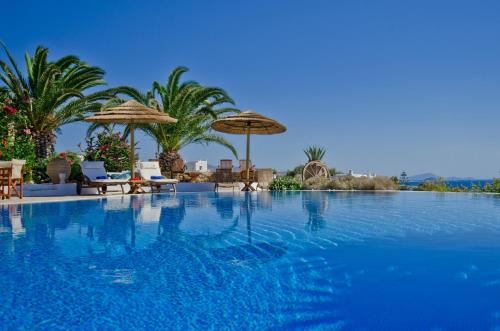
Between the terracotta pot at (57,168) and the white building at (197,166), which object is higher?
the white building at (197,166)

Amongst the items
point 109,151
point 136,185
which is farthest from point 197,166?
point 136,185

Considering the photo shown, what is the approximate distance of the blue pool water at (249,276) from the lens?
2.45m

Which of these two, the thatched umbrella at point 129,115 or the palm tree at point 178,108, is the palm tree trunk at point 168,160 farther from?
the thatched umbrella at point 129,115

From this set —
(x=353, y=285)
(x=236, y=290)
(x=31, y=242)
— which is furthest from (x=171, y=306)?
(x=31, y=242)

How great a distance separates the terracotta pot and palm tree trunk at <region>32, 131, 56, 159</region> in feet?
9.21

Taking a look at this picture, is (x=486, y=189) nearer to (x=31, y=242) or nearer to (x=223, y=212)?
(x=223, y=212)

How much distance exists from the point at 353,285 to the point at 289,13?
1590cm

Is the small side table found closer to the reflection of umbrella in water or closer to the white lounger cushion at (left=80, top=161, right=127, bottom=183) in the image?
the white lounger cushion at (left=80, top=161, right=127, bottom=183)

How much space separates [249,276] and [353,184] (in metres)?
14.3

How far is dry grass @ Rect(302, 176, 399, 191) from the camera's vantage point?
16641 mm

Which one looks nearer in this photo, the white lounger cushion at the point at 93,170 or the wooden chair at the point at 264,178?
the white lounger cushion at the point at 93,170

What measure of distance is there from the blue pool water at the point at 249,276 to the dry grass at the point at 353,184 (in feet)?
33.5

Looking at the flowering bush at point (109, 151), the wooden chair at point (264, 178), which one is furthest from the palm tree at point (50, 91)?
the wooden chair at point (264, 178)

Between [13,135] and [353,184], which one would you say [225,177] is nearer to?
[353,184]
